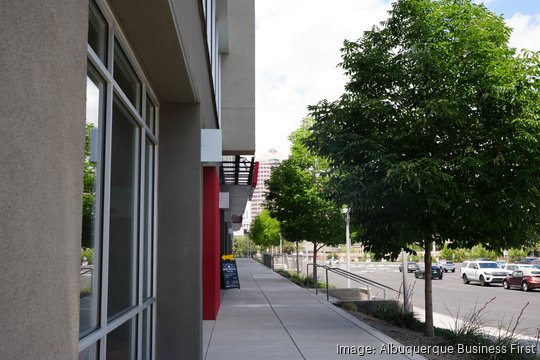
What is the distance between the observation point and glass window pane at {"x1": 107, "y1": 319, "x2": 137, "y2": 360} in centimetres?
433

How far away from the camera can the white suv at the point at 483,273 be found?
31.7m

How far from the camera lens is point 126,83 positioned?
4.98 meters

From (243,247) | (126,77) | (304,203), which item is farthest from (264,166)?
(126,77)

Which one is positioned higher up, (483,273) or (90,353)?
(90,353)

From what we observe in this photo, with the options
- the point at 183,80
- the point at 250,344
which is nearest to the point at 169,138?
the point at 183,80

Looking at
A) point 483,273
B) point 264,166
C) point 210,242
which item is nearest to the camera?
point 210,242

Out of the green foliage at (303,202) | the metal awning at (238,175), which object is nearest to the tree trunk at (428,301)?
the metal awning at (238,175)

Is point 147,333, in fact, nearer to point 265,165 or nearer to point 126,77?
point 126,77

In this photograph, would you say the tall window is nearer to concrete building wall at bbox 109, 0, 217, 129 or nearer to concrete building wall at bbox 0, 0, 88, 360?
concrete building wall at bbox 109, 0, 217, 129

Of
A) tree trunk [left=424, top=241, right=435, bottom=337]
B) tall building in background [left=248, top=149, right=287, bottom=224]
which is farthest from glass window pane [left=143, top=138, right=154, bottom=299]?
tall building in background [left=248, top=149, right=287, bottom=224]

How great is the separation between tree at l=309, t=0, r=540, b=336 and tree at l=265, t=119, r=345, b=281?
46.9ft

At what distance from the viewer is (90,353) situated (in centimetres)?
375

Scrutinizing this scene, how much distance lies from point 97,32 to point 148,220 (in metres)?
2.70

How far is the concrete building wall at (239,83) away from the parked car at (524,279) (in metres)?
19.5
